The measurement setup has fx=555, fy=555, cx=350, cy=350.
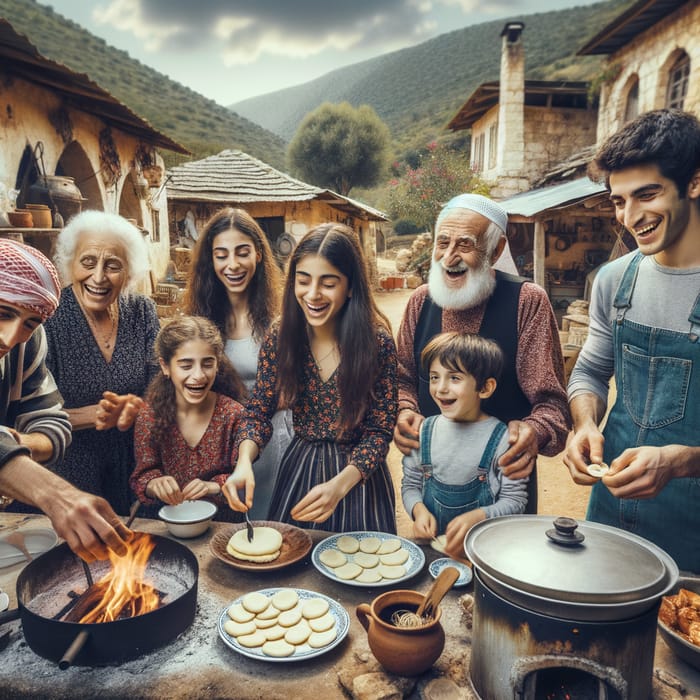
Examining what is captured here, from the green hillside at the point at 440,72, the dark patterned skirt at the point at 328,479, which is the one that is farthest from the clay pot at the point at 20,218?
the green hillside at the point at 440,72

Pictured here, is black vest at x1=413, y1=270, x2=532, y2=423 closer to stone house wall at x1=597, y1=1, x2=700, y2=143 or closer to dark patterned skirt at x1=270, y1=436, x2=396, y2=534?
→ dark patterned skirt at x1=270, y1=436, x2=396, y2=534

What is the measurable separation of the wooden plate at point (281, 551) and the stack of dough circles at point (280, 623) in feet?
0.52

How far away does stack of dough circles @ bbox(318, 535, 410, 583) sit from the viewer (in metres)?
2.01

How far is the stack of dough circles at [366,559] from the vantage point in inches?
79.1

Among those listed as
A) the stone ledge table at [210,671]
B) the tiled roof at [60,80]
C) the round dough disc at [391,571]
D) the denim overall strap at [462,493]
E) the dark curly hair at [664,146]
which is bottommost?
the stone ledge table at [210,671]

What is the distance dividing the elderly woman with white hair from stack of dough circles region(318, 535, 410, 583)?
4.48 ft

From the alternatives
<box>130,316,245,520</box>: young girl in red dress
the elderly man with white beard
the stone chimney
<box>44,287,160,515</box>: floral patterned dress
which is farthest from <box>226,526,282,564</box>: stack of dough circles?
the stone chimney

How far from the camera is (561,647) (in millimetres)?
1247

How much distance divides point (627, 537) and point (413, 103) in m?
66.2

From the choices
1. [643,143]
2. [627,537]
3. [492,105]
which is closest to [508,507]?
[627,537]

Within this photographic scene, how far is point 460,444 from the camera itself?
2.46m

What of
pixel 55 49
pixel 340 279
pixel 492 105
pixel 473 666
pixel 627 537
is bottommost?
pixel 473 666

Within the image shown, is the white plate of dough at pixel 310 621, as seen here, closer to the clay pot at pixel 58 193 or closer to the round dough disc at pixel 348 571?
the round dough disc at pixel 348 571

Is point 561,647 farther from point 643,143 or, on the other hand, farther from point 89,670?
point 643,143
